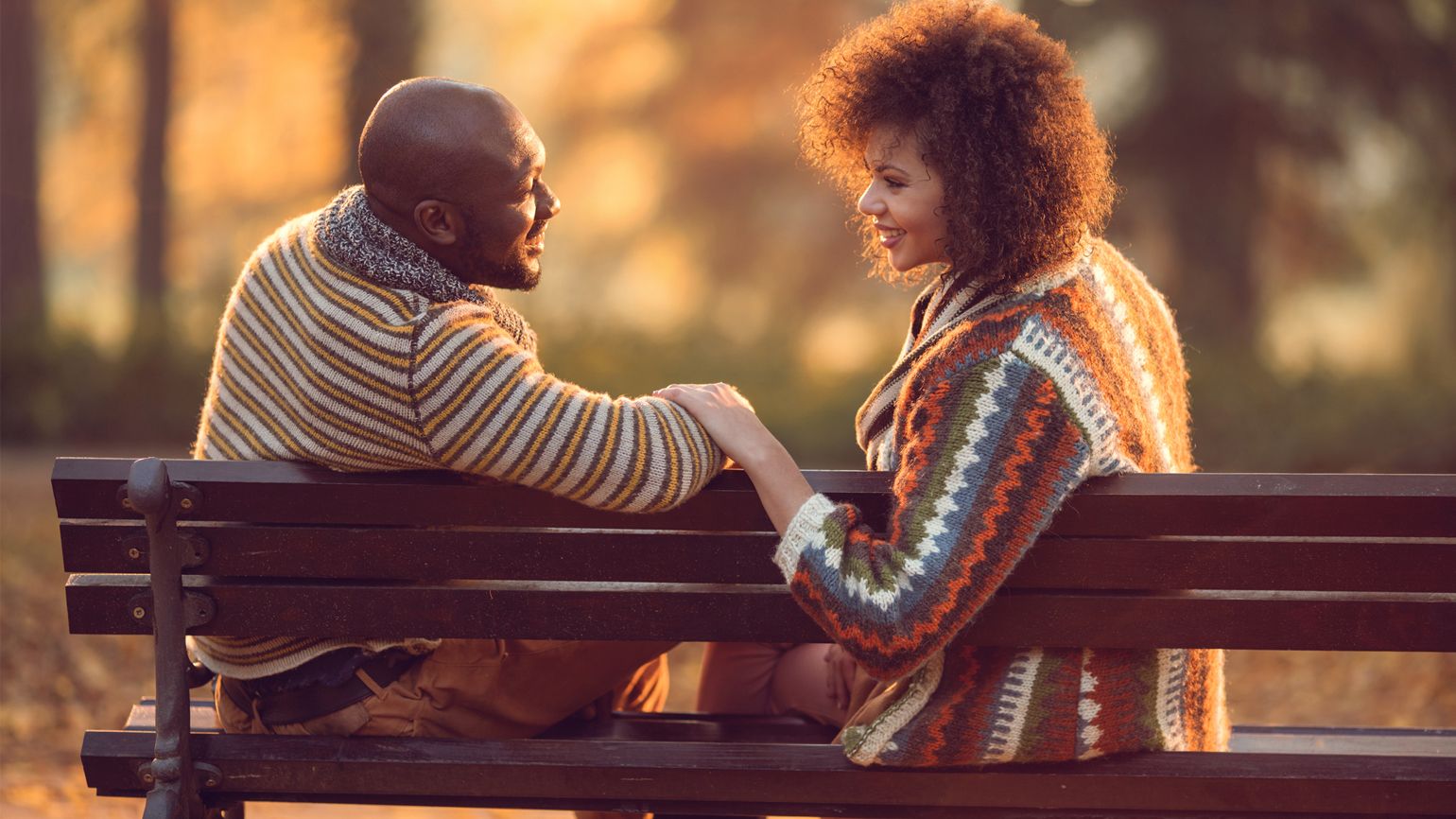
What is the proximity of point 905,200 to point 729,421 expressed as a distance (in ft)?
1.81

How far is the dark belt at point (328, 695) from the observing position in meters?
2.61

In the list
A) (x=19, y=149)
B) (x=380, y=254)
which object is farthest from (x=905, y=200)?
(x=19, y=149)

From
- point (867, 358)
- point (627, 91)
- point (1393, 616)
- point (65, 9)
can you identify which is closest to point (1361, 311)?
point (627, 91)

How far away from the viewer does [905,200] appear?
267 centimetres

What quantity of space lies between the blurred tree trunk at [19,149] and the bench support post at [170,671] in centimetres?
961

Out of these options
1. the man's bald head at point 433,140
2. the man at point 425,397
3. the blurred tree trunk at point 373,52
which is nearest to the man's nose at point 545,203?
the man at point 425,397

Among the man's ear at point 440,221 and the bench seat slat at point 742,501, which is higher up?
the man's ear at point 440,221

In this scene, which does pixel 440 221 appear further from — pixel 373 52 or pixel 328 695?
pixel 373 52

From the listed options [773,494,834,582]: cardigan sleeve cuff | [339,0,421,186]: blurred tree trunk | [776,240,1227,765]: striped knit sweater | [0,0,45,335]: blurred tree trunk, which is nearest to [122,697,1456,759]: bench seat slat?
[776,240,1227,765]: striped knit sweater

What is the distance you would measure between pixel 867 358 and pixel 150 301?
527 cm

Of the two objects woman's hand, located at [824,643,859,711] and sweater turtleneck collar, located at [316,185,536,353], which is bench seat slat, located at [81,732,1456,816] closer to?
woman's hand, located at [824,643,859,711]

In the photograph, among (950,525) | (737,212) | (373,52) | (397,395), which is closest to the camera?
(950,525)

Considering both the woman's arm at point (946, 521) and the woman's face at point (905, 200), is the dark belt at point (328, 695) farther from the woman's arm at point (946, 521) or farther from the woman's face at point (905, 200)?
the woman's face at point (905, 200)

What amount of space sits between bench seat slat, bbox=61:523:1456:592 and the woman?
138mm
